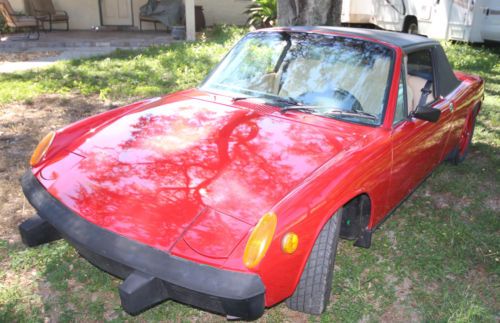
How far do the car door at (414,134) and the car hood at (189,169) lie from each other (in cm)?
47

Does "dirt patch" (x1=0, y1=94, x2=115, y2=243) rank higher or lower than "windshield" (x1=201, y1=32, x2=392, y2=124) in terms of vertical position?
lower

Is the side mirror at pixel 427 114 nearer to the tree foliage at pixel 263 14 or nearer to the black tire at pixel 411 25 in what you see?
the black tire at pixel 411 25

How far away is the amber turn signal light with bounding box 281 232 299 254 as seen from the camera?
2.21 metres

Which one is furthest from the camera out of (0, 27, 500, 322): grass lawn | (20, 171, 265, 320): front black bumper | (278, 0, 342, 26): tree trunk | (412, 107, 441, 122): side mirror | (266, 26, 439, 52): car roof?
(278, 0, 342, 26): tree trunk

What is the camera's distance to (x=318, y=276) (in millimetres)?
2561

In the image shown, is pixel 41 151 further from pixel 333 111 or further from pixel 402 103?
pixel 402 103

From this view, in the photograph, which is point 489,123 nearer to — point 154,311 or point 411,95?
point 411,95

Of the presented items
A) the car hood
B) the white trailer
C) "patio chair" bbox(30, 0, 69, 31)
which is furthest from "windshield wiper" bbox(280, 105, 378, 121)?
"patio chair" bbox(30, 0, 69, 31)

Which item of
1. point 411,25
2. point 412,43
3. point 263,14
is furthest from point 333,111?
point 263,14

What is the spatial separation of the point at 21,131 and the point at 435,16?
9862 mm

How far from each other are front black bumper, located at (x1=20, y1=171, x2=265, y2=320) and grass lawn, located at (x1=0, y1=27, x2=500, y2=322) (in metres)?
0.66

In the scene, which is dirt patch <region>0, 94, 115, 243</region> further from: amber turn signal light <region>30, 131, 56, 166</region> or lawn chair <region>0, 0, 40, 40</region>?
lawn chair <region>0, 0, 40, 40</region>

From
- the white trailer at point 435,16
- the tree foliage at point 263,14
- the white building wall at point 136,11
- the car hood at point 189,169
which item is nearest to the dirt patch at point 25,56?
the white building wall at point 136,11

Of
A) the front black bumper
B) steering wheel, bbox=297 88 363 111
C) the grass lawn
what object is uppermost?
steering wheel, bbox=297 88 363 111
